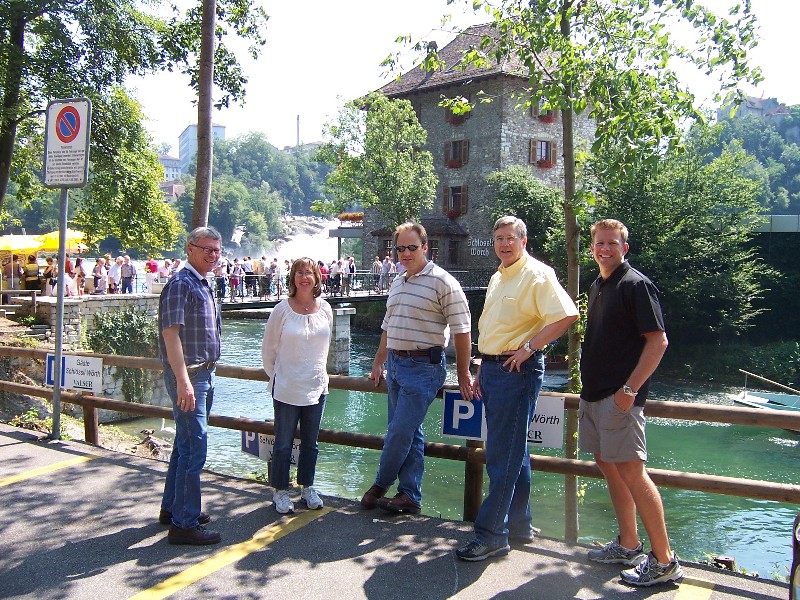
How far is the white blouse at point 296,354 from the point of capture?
192 inches

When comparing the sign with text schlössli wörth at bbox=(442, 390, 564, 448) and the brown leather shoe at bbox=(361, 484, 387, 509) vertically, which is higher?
the sign with text schlössli wörth at bbox=(442, 390, 564, 448)

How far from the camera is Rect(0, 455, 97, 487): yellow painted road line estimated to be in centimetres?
558

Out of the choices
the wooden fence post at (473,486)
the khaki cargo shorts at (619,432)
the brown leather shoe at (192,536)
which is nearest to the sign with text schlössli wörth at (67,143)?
the brown leather shoe at (192,536)

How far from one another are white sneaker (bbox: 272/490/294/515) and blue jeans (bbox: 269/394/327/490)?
33 mm

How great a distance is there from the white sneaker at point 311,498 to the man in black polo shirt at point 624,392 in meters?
1.87

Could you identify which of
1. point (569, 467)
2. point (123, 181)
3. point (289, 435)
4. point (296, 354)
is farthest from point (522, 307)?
point (123, 181)

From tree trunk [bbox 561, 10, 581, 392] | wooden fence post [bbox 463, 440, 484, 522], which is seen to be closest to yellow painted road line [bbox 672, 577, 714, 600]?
wooden fence post [bbox 463, 440, 484, 522]

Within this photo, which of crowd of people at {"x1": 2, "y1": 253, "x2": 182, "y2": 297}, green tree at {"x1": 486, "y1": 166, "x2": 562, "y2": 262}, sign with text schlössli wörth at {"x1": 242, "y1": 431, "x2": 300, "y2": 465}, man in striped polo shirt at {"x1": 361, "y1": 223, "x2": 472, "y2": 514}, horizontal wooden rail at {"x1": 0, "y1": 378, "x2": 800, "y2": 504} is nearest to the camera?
horizontal wooden rail at {"x1": 0, "y1": 378, "x2": 800, "y2": 504}

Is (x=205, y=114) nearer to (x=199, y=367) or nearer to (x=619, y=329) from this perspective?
(x=199, y=367)

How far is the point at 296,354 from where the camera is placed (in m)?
4.88

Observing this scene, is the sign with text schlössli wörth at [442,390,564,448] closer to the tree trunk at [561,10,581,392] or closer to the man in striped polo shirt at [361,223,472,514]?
the man in striped polo shirt at [361,223,472,514]

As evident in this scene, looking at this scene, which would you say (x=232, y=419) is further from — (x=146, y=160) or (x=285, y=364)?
(x=146, y=160)

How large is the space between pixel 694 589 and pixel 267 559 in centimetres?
226

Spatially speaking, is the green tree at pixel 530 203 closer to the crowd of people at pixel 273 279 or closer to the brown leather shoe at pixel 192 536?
the crowd of people at pixel 273 279
